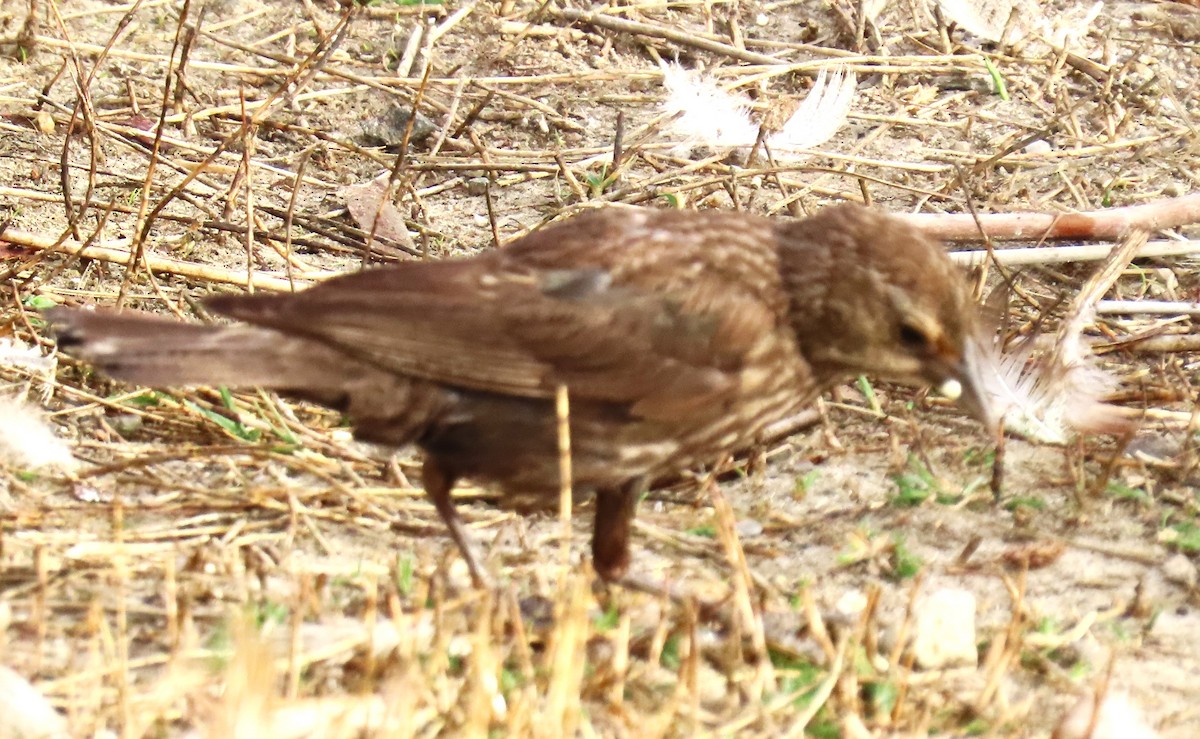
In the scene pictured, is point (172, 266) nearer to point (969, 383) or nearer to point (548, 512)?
point (548, 512)

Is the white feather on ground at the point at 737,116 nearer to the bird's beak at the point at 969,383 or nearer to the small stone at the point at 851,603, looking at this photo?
the bird's beak at the point at 969,383

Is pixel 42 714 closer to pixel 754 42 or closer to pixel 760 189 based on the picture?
pixel 760 189

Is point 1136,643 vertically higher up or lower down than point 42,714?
lower down

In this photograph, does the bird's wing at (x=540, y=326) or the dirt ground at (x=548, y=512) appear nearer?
the dirt ground at (x=548, y=512)

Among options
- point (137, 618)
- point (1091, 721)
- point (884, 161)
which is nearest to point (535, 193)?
point (884, 161)

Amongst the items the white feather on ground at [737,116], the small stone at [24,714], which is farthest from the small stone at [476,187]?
the small stone at [24,714]
